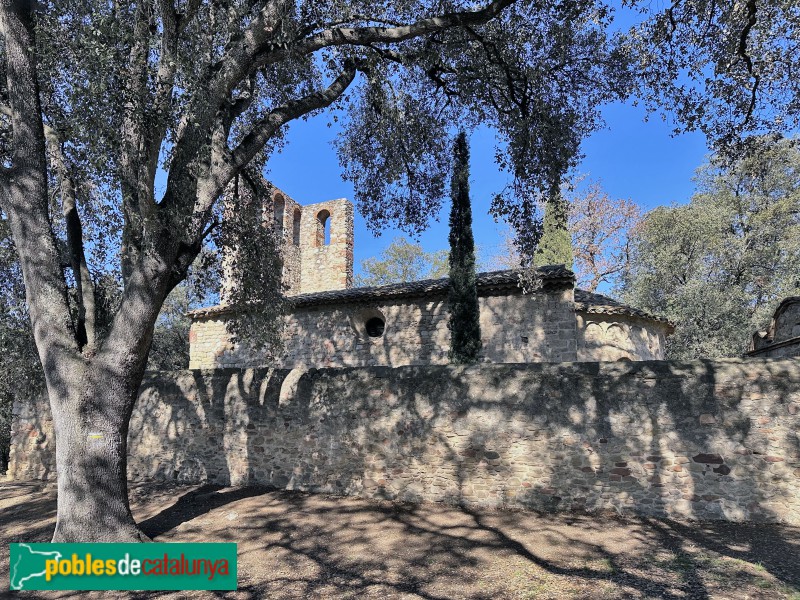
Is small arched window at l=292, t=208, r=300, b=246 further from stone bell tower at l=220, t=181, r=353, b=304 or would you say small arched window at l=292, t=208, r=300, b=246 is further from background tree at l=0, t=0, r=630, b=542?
background tree at l=0, t=0, r=630, b=542

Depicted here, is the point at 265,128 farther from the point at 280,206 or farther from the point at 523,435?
the point at 280,206

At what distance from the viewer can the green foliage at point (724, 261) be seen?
54.9ft

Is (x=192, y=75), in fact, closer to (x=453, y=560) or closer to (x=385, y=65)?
(x=385, y=65)

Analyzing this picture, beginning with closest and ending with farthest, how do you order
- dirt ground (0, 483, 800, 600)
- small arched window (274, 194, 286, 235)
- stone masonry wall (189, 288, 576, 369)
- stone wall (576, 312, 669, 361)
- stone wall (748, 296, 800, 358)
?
dirt ground (0, 483, 800, 600)
stone wall (748, 296, 800, 358)
stone masonry wall (189, 288, 576, 369)
stone wall (576, 312, 669, 361)
small arched window (274, 194, 286, 235)

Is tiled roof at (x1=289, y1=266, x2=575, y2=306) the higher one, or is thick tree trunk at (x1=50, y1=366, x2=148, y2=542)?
tiled roof at (x1=289, y1=266, x2=575, y2=306)

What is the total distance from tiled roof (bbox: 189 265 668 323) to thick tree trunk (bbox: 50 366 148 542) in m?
5.30

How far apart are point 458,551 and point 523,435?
1.98 meters

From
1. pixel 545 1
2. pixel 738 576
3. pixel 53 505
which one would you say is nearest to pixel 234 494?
pixel 53 505

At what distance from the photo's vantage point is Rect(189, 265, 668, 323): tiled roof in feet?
36.1

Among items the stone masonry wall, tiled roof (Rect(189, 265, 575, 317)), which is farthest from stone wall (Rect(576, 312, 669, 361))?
tiled roof (Rect(189, 265, 575, 317))

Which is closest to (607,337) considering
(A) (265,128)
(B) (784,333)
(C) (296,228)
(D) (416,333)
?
(B) (784,333)

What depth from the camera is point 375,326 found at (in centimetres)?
1332

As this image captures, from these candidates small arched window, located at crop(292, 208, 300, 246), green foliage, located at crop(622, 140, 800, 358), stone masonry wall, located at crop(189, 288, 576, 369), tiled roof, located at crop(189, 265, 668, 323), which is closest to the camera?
tiled roof, located at crop(189, 265, 668, 323)

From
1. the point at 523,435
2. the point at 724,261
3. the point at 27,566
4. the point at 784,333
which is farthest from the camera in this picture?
the point at 724,261
